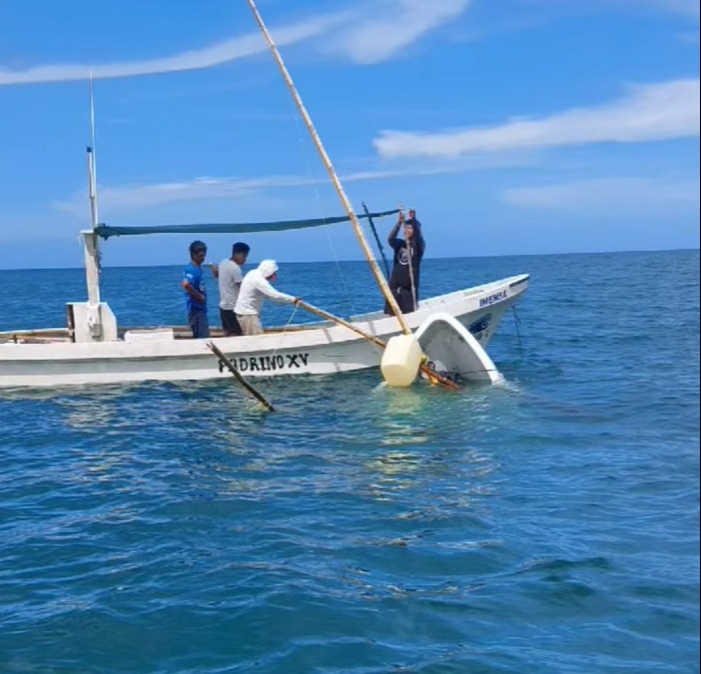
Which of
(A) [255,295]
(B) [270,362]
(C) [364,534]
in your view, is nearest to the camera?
(C) [364,534]

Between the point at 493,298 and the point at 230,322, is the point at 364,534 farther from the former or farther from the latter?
the point at 230,322

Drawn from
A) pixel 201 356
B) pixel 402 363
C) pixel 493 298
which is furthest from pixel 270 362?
pixel 493 298

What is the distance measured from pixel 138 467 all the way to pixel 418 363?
16.4 ft

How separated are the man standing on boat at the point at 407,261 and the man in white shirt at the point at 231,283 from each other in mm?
2501

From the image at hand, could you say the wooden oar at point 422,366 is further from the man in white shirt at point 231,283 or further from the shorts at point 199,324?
the shorts at point 199,324

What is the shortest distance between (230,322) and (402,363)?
12.5ft

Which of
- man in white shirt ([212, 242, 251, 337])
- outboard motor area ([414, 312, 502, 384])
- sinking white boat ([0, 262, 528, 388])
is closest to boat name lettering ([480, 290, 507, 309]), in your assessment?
sinking white boat ([0, 262, 528, 388])

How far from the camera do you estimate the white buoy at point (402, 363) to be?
1313cm

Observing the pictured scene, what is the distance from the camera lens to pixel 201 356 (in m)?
14.7

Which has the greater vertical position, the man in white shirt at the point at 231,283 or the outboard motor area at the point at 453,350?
the man in white shirt at the point at 231,283

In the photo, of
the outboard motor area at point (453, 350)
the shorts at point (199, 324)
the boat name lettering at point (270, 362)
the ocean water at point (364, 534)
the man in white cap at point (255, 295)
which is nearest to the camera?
the ocean water at point (364, 534)

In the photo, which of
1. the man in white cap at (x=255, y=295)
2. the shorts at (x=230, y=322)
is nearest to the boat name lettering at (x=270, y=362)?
the man in white cap at (x=255, y=295)

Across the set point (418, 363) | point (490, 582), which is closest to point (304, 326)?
point (418, 363)

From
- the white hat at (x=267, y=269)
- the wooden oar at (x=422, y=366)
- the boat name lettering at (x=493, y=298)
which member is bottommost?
the wooden oar at (x=422, y=366)
